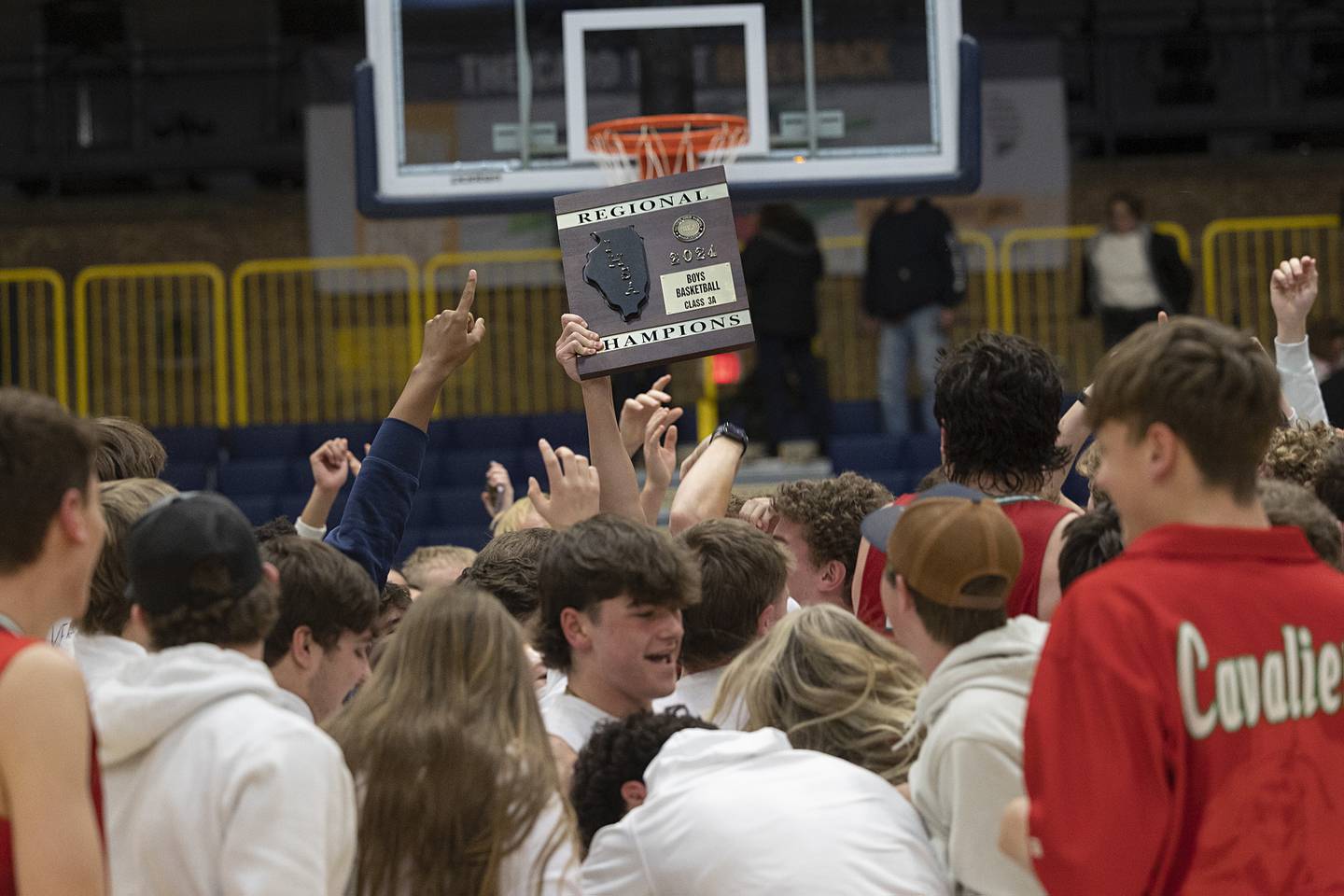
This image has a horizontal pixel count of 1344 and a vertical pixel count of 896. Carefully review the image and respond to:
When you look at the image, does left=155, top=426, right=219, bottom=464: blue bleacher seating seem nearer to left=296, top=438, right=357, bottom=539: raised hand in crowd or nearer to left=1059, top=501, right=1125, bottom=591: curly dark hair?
left=296, top=438, right=357, bottom=539: raised hand in crowd

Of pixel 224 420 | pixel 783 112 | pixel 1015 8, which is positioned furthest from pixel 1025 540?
pixel 1015 8

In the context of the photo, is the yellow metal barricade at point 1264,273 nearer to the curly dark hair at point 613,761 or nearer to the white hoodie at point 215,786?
the curly dark hair at point 613,761

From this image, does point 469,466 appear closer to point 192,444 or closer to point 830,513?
point 192,444

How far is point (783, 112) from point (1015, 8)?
776 centimetres

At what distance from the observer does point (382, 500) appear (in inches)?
156

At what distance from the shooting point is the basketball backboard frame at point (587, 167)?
8094 millimetres

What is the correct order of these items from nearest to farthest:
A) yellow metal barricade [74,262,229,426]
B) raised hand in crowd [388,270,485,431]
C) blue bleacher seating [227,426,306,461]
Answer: raised hand in crowd [388,270,485,431] → blue bleacher seating [227,426,306,461] → yellow metal barricade [74,262,229,426]

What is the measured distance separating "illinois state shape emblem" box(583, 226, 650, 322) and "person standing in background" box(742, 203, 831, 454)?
6439mm

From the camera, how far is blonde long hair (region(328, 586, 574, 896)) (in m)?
2.71

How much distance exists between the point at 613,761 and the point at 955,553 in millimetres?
829

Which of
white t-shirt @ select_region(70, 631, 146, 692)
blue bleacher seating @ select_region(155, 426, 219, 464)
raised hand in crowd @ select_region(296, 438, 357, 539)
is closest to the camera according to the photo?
white t-shirt @ select_region(70, 631, 146, 692)

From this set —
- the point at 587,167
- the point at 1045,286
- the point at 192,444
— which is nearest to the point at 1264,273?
the point at 1045,286

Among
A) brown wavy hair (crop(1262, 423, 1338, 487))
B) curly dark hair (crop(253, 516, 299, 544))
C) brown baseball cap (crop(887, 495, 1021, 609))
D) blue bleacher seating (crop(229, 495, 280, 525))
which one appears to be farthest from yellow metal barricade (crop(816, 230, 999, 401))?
brown baseball cap (crop(887, 495, 1021, 609))

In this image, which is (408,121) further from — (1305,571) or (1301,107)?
(1301,107)
